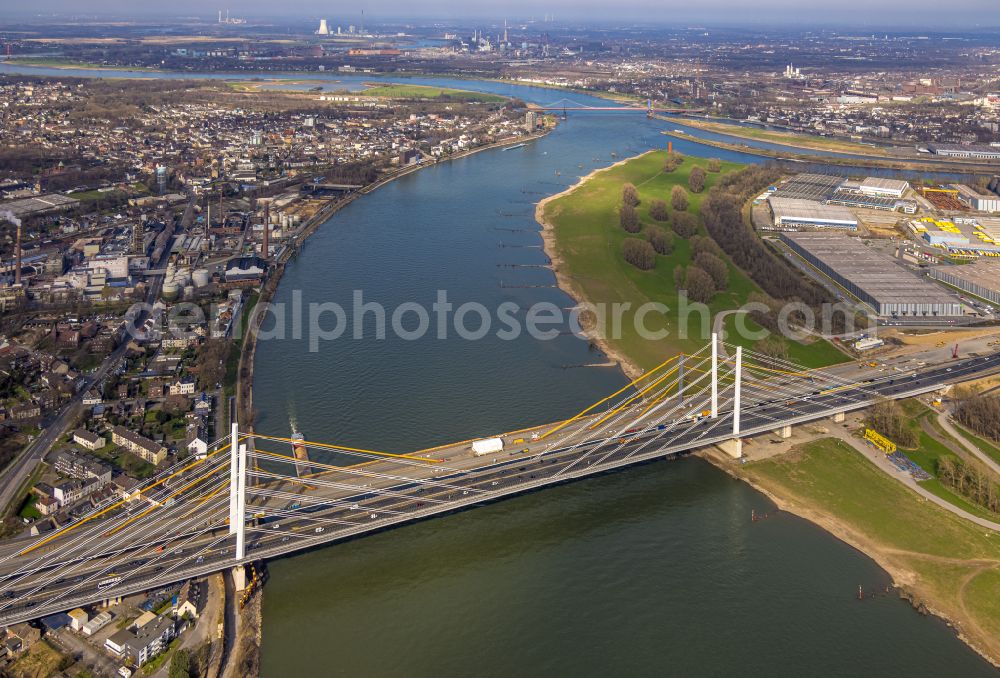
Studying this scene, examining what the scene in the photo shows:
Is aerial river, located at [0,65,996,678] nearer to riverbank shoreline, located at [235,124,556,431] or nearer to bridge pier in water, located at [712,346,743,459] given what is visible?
riverbank shoreline, located at [235,124,556,431]

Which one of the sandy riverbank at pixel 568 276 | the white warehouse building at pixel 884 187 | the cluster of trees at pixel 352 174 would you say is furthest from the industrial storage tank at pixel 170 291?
the white warehouse building at pixel 884 187

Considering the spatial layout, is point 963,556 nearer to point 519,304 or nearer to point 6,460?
point 519,304

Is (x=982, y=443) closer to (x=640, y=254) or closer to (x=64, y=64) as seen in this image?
(x=640, y=254)

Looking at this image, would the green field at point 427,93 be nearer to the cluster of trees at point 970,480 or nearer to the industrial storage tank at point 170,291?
the industrial storage tank at point 170,291

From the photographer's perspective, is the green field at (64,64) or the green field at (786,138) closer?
the green field at (786,138)

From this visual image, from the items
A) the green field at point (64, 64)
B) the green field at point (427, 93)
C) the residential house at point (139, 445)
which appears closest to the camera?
the residential house at point (139, 445)

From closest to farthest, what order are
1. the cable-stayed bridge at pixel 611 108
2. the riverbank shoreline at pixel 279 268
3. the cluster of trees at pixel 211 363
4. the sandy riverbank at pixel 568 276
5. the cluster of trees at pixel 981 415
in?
the cluster of trees at pixel 981 415 < the riverbank shoreline at pixel 279 268 < the cluster of trees at pixel 211 363 < the sandy riverbank at pixel 568 276 < the cable-stayed bridge at pixel 611 108

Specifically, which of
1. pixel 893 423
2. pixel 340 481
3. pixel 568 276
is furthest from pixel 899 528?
pixel 568 276
